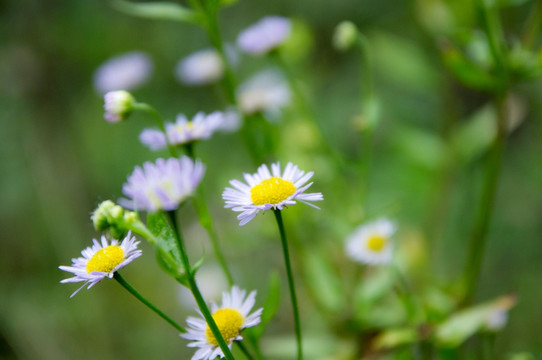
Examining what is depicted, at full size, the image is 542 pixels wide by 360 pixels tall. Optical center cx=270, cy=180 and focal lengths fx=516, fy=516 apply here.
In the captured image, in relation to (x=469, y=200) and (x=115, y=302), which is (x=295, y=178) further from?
(x=115, y=302)

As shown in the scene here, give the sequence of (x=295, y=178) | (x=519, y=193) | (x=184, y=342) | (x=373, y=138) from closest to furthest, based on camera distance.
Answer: (x=295, y=178), (x=184, y=342), (x=519, y=193), (x=373, y=138)

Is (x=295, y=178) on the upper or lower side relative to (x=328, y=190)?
lower

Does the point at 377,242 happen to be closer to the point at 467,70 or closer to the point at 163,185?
the point at 467,70

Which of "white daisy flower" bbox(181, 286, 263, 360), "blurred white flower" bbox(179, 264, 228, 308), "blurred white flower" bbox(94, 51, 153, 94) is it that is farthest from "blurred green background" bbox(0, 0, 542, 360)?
"white daisy flower" bbox(181, 286, 263, 360)

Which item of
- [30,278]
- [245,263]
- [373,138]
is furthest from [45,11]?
[373,138]

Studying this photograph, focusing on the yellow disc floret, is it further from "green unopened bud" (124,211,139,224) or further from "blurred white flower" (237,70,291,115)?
"green unopened bud" (124,211,139,224)

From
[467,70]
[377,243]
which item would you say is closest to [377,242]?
[377,243]

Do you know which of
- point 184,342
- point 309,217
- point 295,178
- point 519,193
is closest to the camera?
point 295,178
